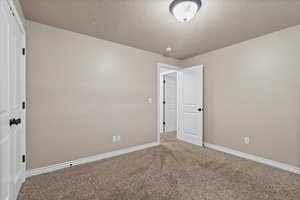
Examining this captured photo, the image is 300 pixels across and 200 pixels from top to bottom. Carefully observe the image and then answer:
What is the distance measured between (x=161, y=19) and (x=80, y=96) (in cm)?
201

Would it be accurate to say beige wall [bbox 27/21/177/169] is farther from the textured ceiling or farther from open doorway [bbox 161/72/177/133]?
open doorway [bbox 161/72/177/133]

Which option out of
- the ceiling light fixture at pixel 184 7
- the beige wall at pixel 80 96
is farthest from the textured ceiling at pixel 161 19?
the beige wall at pixel 80 96

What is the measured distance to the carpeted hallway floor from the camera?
5.66 feet

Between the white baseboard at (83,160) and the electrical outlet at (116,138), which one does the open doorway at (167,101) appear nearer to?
the white baseboard at (83,160)

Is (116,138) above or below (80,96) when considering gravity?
below

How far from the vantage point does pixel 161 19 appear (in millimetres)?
2178

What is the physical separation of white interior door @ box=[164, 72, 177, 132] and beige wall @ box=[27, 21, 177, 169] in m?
1.99

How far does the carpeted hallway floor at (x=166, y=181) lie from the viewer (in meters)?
1.73

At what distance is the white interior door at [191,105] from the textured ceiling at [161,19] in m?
1.11

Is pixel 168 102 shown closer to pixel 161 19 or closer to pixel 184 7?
pixel 161 19

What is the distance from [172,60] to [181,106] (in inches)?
57.2

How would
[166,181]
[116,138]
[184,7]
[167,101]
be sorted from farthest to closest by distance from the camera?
[167,101]
[116,138]
[166,181]
[184,7]

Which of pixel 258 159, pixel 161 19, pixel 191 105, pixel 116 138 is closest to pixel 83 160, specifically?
pixel 116 138

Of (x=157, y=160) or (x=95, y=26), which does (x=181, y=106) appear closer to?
(x=157, y=160)
